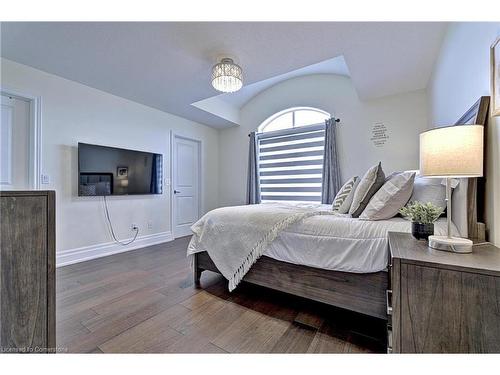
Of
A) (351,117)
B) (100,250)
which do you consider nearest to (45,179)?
(100,250)

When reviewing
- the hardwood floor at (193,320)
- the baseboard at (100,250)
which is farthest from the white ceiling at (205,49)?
the hardwood floor at (193,320)

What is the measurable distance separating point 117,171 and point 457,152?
139 inches

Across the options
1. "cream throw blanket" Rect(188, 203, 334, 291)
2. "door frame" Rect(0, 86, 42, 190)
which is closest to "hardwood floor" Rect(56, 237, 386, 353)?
"cream throw blanket" Rect(188, 203, 334, 291)

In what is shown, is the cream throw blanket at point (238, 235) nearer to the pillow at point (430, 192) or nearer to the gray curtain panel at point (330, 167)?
the pillow at point (430, 192)

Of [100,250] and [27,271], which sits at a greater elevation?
[27,271]

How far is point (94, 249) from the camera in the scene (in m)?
2.94

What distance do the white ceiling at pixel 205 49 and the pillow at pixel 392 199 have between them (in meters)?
1.33

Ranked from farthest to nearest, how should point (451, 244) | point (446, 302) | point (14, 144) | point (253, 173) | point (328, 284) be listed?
1. point (253, 173)
2. point (14, 144)
3. point (328, 284)
4. point (451, 244)
5. point (446, 302)

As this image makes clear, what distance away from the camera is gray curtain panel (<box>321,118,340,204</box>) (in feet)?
11.4

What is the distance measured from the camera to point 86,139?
2.89m

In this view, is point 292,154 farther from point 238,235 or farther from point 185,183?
point 238,235
